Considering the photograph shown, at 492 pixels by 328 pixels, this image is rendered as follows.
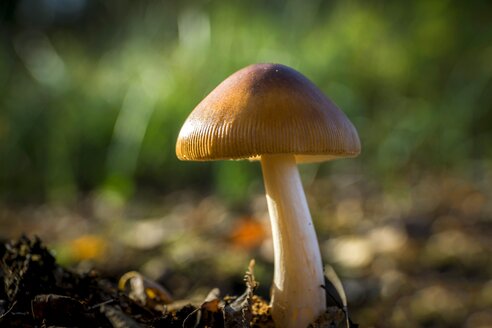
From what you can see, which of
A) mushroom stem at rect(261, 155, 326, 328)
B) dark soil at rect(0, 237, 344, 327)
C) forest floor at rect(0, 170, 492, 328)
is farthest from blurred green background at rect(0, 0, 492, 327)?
dark soil at rect(0, 237, 344, 327)

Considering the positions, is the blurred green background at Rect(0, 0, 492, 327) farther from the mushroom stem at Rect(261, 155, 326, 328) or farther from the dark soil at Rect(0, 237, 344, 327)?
the dark soil at Rect(0, 237, 344, 327)

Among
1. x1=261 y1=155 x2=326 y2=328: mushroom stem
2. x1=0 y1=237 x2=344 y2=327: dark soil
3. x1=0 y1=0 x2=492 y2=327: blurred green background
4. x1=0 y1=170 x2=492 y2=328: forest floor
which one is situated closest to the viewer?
x1=0 y1=237 x2=344 y2=327: dark soil

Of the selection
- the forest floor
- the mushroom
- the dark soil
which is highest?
the mushroom

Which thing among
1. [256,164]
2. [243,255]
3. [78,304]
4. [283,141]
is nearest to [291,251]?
[283,141]

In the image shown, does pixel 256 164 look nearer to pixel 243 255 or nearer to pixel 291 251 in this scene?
Result: pixel 243 255

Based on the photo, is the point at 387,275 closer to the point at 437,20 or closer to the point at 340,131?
the point at 340,131

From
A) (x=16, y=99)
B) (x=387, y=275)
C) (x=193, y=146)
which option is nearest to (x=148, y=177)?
(x=16, y=99)

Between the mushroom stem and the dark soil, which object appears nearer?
the dark soil

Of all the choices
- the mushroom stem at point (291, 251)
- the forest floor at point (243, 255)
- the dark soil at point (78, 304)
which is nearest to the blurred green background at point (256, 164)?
the forest floor at point (243, 255)
